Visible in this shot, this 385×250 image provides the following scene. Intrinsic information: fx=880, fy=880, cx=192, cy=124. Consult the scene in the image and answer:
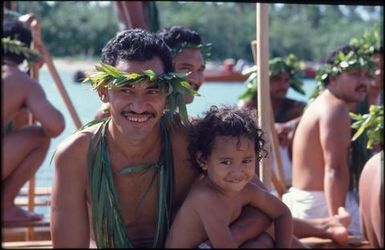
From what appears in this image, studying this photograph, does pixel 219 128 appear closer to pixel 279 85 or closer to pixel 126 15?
pixel 126 15

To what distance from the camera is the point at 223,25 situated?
21141 mm

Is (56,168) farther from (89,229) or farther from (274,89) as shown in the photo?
(274,89)

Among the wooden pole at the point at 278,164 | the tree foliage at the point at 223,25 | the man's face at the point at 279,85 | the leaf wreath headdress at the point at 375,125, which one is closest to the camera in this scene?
the leaf wreath headdress at the point at 375,125

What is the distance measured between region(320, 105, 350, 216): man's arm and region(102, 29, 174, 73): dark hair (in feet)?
5.30

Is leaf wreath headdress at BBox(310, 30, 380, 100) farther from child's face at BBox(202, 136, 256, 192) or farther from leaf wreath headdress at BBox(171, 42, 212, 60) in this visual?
child's face at BBox(202, 136, 256, 192)

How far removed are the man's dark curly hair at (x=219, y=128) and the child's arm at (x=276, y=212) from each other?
117 mm

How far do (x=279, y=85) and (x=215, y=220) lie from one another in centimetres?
308

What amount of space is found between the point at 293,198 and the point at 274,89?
4.21 ft

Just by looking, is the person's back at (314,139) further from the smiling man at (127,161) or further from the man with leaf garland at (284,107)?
the smiling man at (127,161)

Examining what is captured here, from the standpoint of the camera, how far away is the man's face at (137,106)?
2559mm

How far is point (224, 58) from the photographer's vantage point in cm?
2144

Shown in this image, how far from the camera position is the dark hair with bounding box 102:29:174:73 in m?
2.67

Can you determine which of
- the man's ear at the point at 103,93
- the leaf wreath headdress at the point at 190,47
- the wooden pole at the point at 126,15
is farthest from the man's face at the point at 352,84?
the man's ear at the point at 103,93

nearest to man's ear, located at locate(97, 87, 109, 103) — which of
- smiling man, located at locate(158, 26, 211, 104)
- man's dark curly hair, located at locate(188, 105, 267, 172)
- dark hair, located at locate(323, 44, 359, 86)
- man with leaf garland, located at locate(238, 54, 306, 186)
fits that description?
man's dark curly hair, located at locate(188, 105, 267, 172)
